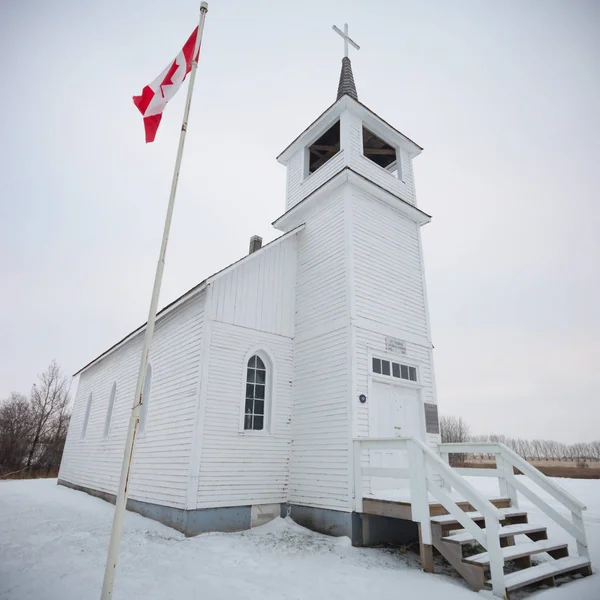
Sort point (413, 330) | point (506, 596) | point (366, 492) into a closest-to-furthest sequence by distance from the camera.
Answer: point (506, 596) < point (366, 492) < point (413, 330)

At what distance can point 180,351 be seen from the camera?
10.3m

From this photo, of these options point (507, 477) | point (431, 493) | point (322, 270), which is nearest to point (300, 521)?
point (431, 493)

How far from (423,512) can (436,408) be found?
442 centimetres

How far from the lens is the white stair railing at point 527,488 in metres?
6.79

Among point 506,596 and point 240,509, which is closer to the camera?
point 506,596

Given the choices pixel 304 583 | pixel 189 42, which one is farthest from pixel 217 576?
pixel 189 42

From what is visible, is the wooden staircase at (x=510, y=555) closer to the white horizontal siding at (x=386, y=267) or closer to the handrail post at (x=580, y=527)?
the handrail post at (x=580, y=527)

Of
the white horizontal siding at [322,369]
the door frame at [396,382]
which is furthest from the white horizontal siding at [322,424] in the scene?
the door frame at [396,382]

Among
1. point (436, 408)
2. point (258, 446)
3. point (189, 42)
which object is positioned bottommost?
point (258, 446)

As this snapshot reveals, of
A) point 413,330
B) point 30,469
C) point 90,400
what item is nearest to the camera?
point 413,330

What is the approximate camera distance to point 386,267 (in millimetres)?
11109

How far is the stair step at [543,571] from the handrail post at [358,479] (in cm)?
291

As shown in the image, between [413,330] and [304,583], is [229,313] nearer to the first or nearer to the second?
[413,330]

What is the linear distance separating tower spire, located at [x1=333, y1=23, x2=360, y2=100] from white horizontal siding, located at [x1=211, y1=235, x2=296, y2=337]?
548cm
